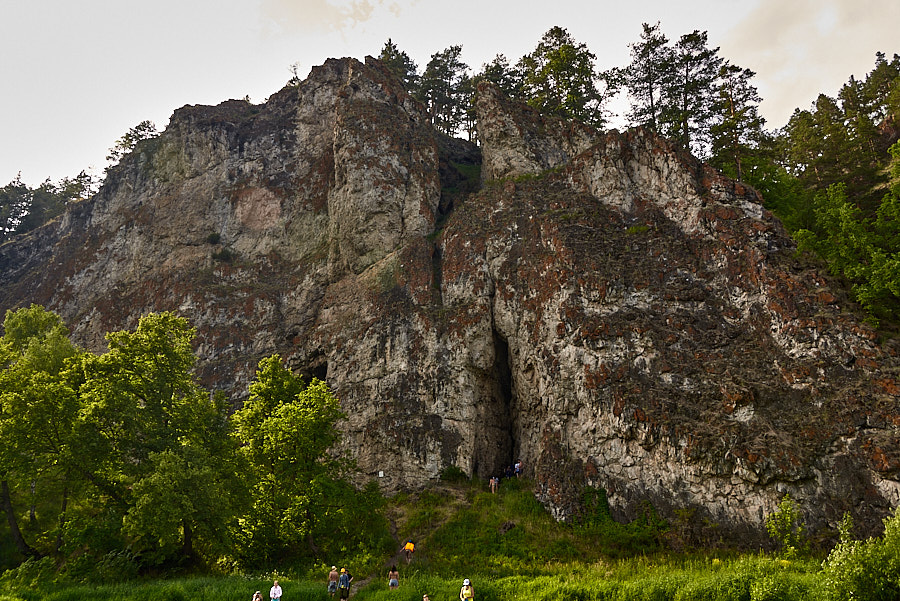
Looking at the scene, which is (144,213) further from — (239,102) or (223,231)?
(239,102)

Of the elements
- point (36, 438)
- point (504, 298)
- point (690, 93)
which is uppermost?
point (690, 93)

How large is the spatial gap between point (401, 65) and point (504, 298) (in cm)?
4209

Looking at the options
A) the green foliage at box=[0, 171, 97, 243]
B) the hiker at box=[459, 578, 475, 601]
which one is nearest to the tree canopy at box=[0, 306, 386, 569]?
the hiker at box=[459, 578, 475, 601]

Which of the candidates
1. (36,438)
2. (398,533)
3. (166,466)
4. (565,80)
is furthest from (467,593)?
(565,80)

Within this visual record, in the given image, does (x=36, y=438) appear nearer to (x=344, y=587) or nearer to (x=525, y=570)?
(x=344, y=587)

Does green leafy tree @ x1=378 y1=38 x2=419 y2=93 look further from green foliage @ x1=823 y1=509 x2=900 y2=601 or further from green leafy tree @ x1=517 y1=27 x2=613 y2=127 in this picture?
green foliage @ x1=823 y1=509 x2=900 y2=601

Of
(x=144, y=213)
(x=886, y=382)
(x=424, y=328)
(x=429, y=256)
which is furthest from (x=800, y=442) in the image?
(x=144, y=213)

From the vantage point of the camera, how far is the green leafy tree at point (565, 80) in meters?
48.6

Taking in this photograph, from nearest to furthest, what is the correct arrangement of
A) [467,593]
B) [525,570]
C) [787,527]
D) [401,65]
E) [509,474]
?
[467,593] → [787,527] → [525,570] → [509,474] → [401,65]

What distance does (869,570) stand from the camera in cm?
1441

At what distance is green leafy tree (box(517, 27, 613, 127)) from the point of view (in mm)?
48594

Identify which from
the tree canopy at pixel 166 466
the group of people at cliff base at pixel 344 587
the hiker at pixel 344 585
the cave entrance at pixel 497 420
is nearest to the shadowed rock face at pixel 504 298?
the cave entrance at pixel 497 420

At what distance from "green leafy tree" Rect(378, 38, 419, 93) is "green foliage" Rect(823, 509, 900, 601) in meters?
59.7

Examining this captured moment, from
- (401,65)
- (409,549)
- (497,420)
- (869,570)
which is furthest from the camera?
(401,65)
